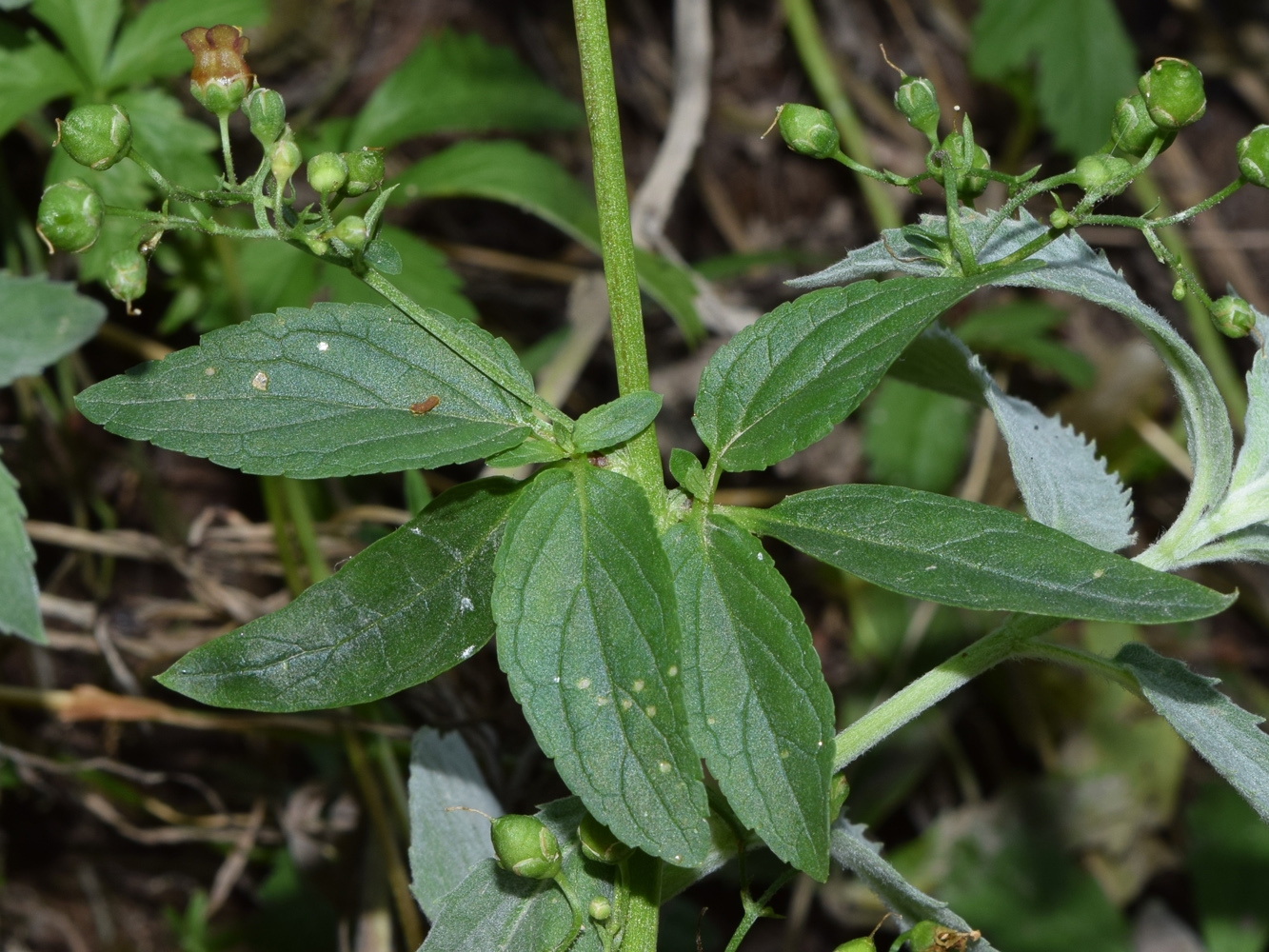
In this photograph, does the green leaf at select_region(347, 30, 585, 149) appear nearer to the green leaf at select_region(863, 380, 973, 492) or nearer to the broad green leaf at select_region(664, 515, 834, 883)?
the green leaf at select_region(863, 380, 973, 492)

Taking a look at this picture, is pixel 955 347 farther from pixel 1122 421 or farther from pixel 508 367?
pixel 1122 421

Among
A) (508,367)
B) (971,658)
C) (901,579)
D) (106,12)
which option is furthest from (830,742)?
(106,12)

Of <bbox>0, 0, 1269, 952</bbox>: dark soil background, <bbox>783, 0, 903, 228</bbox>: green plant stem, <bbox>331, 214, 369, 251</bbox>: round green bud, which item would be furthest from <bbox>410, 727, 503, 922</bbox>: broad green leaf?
<bbox>783, 0, 903, 228</bbox>: green plant stem

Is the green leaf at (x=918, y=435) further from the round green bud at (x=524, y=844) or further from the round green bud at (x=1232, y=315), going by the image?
the round green bud at (x=524, y=844)

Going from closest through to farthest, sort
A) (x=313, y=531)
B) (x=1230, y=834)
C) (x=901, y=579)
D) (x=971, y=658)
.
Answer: (x=901, y=579) < (x=971, y=658) < (x=313, y=531) < (x=1230, y=834)

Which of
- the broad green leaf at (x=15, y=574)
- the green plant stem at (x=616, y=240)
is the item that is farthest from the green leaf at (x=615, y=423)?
the broad green leaf at (x=15, y=574)

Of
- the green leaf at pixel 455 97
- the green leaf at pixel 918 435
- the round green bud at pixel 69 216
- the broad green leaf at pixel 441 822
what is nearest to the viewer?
the round green bud at pixel 69 216

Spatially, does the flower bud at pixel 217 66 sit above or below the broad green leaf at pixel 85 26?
above
